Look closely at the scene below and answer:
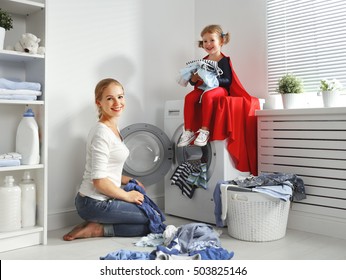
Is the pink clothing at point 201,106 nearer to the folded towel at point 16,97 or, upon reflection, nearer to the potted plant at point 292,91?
the potted plant at point 292,91

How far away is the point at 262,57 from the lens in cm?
331

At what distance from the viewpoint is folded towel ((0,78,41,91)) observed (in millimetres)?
2236

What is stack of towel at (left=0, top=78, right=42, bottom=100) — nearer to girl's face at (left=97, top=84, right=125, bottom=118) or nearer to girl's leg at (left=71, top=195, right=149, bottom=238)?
girl's face at (left=97, top=84, right=125, bottom=118)

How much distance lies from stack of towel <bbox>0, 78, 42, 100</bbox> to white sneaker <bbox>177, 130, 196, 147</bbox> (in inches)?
42.3

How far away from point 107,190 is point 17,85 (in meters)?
0.84

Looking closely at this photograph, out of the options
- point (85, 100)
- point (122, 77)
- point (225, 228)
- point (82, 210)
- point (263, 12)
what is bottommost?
point (225, 228)

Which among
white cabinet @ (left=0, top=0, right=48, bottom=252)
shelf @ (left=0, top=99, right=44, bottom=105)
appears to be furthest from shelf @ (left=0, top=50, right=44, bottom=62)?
shelf @ (left=0, top=99, right=44, bottom=105)

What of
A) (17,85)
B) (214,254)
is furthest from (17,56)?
(214,254)

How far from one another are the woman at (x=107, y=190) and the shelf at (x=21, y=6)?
24.5 inches

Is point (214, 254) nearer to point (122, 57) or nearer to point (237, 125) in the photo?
point (237, 125)

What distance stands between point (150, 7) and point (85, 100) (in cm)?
111

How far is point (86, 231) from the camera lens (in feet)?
8.30

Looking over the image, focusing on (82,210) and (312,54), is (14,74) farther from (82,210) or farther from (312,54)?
(312,54)
